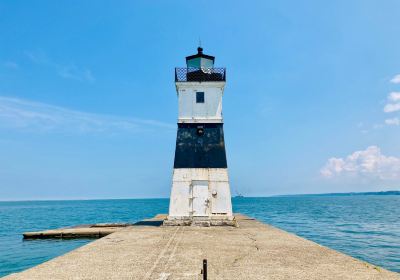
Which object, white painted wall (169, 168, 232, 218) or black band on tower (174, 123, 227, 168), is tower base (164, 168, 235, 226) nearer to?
white painted wall (169, 168, 232, 218)

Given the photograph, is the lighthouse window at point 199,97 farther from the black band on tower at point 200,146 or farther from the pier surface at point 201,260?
the pier surface at point 201,260

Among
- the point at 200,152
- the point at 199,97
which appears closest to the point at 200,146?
the point at 200,152

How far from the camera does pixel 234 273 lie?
9391 mm

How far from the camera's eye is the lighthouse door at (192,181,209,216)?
70.2ft

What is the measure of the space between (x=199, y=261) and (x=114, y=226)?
21917 millimetres

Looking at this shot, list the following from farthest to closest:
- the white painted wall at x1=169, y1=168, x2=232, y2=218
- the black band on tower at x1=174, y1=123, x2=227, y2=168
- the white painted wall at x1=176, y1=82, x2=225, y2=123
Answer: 1. the white painted wall at x1=176, y1=82, x2=225, y2=123
2. the black band on tower at x1=174, y1=123, x2=227, y2=168
3. the white painted wall at x1=169, y1=168, x2=232, y2=218

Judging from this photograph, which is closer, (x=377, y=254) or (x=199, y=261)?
(x=199, y=261)

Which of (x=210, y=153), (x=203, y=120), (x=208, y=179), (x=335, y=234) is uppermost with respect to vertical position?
(x=203, y=120)

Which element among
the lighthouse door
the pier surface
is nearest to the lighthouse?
the lighthouse door

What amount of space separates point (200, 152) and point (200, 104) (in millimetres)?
3491

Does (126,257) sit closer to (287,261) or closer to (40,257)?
(287,261)

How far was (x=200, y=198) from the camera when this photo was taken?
21484 millimetres

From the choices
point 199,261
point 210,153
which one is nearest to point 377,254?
point 210,153

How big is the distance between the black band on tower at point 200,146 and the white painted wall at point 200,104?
510mm
